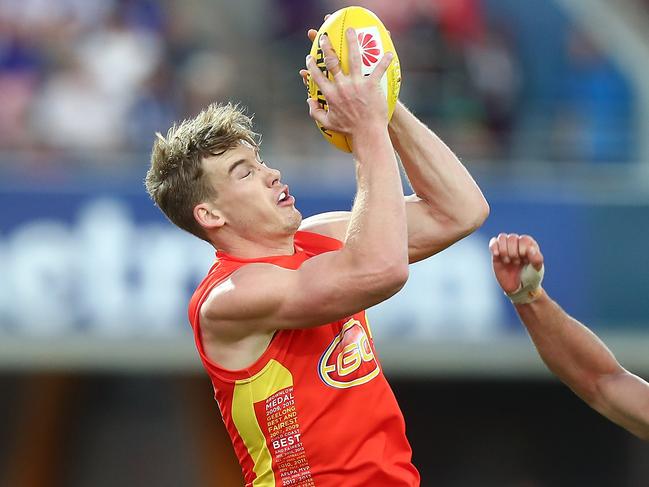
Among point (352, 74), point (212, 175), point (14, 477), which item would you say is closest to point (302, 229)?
point (212, 175)

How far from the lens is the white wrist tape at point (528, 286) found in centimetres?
461

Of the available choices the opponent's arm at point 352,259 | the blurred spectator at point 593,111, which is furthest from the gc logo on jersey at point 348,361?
the blurred spectator at point 593,111

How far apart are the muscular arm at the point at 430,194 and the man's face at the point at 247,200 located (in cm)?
38

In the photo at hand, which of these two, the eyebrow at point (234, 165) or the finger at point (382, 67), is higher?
the finger at point (382, 67)

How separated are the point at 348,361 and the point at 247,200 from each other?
2.12ft

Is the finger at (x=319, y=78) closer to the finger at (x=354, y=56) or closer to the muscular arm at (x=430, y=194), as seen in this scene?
the finger at (x=354, y=56)

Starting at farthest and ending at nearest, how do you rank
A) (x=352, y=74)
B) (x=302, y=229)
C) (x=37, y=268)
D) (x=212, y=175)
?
(x=37, y=268), (x=302, y=229), (x=212, y=175), (x=352, y=74)

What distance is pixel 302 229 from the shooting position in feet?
15.5

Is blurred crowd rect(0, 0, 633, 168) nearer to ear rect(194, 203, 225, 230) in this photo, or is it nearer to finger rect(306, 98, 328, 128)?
ear rect(194, 203, 225, 230)

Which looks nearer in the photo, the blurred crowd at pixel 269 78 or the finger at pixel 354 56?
the finger at pixel 354 56

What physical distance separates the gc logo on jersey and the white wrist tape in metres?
0.64

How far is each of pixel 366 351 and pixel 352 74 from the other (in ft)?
3.17

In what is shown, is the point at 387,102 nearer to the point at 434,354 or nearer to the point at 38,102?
the point at 434,354

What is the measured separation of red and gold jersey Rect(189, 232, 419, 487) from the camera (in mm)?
4219
